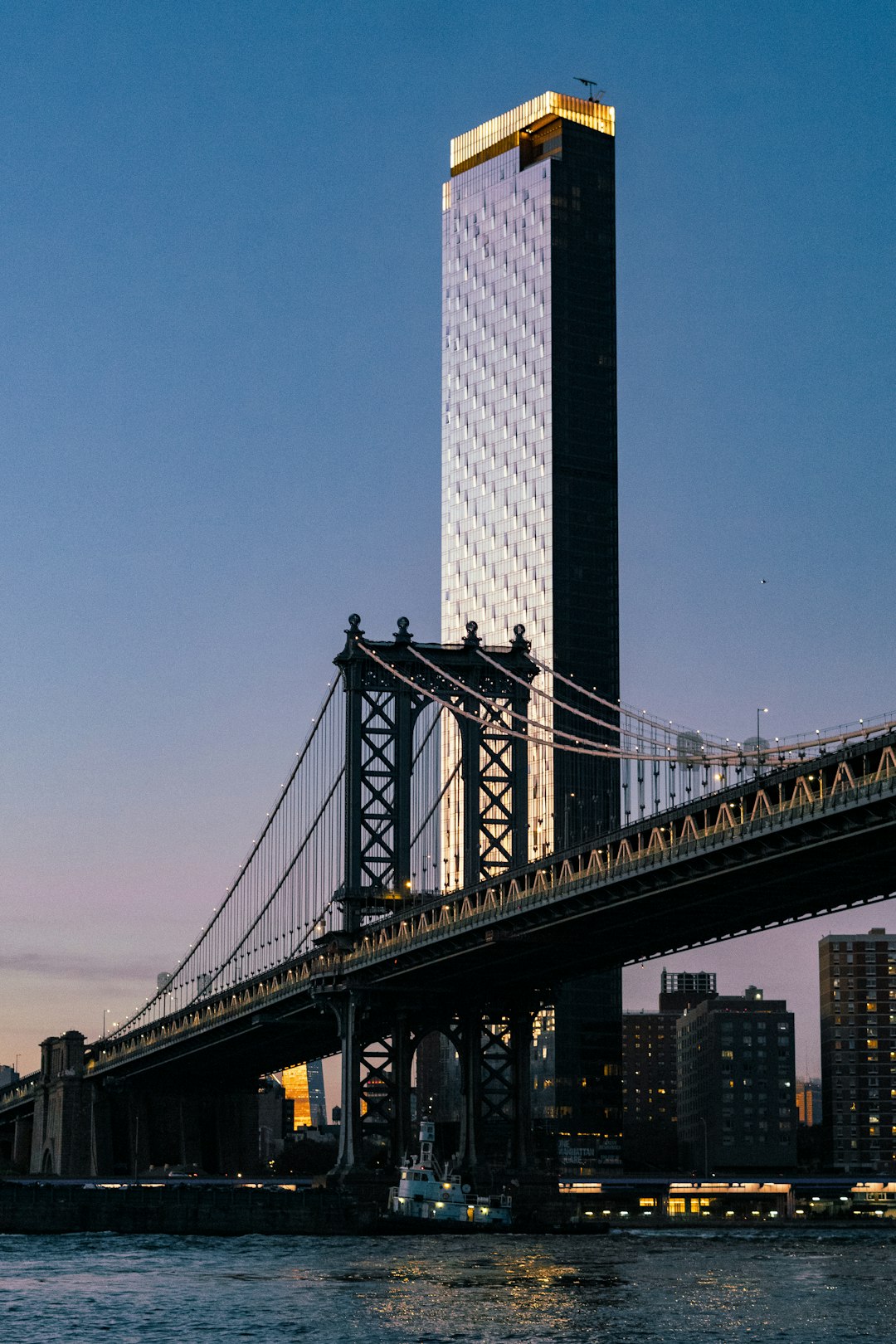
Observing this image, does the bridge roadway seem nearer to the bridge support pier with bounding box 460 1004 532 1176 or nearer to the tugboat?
the bridge support pier with bounding box 460 1004 532 1176

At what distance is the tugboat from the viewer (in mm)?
103250

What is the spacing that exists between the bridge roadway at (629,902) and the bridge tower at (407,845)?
68.2 inches

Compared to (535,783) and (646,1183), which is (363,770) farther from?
(535,783)

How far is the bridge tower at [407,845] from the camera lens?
117188mm

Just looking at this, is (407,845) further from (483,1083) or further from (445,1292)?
(445,1292)

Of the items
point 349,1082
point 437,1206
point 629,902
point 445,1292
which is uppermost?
point 629,902

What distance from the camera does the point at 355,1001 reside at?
380 feet

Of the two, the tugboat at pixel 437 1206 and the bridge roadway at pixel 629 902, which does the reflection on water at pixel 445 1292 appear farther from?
the bridge roadway at pixel 629 902

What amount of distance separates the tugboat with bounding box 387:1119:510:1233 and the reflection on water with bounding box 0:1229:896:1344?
3627mm

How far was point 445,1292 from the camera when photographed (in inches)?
2835

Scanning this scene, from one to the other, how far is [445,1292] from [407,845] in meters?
49.8

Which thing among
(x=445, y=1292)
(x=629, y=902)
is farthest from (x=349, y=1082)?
(x=445, y=1292)

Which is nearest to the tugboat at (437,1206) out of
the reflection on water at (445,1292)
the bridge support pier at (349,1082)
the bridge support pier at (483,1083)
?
the reflection on water at (445,1292)

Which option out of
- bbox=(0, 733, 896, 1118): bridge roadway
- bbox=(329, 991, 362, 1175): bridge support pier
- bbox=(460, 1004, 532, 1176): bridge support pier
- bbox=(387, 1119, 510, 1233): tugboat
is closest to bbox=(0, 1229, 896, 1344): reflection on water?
bbox=(387, 1119, 510, 1233): tugboat
